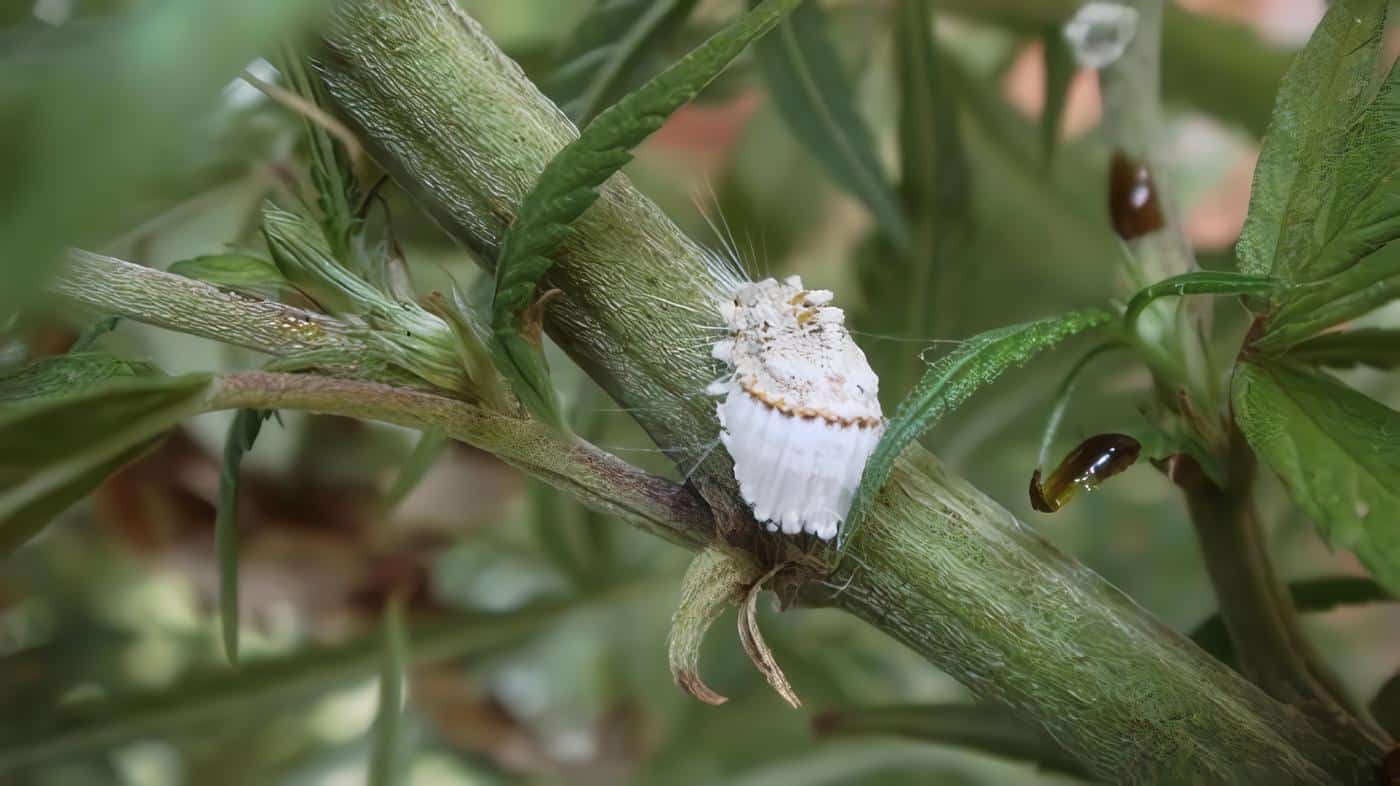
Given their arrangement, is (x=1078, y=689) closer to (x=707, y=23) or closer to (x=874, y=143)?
(x=874, y=143)

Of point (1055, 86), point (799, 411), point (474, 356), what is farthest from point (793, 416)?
point (1055, 86)

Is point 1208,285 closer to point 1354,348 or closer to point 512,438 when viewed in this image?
point 1354,348

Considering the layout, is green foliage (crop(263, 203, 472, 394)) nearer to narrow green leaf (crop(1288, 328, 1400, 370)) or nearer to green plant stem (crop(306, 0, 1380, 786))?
green plant stem (crop(306, 0, 1380, 786))

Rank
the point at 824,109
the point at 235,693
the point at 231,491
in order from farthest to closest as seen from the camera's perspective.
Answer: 1. the point at 235,693
2. the point at 824,109
3. the point at 231,491

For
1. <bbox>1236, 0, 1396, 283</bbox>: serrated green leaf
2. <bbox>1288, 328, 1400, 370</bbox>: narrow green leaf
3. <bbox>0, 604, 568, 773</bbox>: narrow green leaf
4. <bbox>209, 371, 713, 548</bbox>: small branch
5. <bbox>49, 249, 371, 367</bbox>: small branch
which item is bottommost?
<bbox>0, 604, 568, 773</bbox>: narrow green leaf

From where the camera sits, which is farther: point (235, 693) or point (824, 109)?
point (235, 693)

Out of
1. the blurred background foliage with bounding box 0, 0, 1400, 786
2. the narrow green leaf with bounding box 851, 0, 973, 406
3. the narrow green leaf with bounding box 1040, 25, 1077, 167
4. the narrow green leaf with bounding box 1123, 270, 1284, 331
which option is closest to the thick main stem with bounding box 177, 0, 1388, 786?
the narrow green leaf with bounding box 1123, 270, 1284, 331
